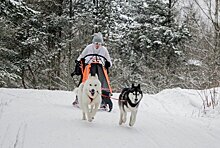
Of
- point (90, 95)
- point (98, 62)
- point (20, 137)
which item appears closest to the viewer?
point (20, 137)

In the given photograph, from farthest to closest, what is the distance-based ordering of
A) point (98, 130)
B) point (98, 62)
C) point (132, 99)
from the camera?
point (98, 62) → point (132, 99) → point (98, 130)

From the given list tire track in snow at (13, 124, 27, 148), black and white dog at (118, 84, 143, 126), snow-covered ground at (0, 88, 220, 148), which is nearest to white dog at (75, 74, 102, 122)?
snow-covered ground at (0, 88, 220, 148)

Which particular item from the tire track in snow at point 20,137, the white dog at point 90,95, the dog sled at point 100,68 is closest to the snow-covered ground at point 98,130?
the tire track in snow at point 20,137

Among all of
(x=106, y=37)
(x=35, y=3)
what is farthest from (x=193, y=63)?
(x=35, y=3)

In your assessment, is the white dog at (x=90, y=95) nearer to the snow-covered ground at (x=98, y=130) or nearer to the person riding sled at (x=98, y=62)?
the snow-covered ground at (x=98, y=130)

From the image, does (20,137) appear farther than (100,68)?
No

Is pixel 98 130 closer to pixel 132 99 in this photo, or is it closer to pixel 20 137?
pixel 132 99

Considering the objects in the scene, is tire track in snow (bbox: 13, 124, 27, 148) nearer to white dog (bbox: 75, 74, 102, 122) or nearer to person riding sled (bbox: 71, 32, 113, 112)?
white dog (bbox: 75, 74, 102, 122)

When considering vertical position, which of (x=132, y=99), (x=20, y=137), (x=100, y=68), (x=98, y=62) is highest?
(x=98, y=62)

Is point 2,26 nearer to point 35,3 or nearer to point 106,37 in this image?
point 35,3

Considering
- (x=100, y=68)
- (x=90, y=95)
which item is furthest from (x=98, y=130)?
(x=100, y=68)

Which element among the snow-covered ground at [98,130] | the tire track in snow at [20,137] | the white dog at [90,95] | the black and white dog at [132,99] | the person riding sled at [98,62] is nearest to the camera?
the tire track in snow at [20,137]

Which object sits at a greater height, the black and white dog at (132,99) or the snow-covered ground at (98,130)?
the black and white dog at (132,99)

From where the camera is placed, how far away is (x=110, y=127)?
17.9 feet
